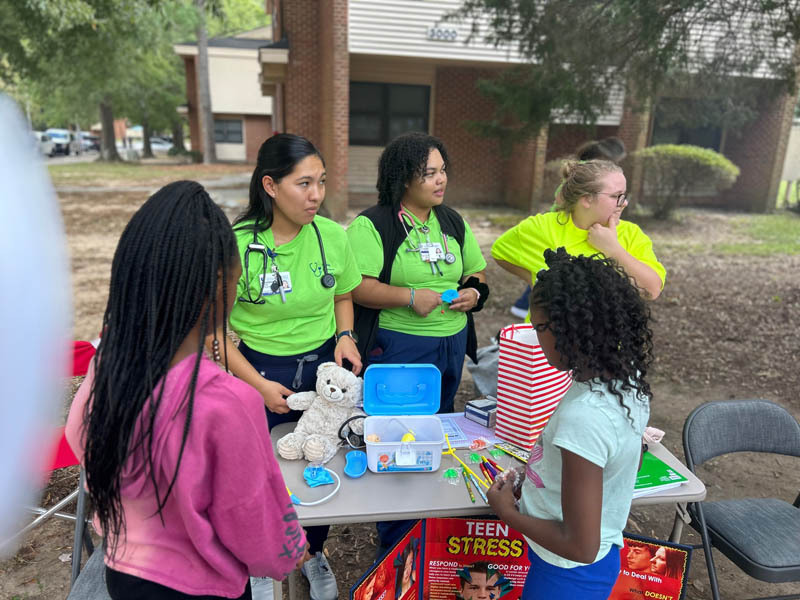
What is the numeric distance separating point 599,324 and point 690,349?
5.00 m

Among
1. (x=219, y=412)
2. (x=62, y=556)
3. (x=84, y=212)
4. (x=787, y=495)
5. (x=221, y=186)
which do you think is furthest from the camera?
(x=221, y=186)

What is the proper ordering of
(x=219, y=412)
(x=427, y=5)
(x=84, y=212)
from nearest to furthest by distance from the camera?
1. (x=219, y=412)
2. (x=427, y=5)
3. (x=84, y=212)

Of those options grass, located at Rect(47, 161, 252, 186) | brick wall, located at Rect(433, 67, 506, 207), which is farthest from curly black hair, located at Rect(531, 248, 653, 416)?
grass, located at Rect(47, 161, 252, 186)

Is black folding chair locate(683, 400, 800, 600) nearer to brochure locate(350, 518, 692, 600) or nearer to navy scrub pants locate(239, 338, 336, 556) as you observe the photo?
brochure locate(350, 518, 692, 600)

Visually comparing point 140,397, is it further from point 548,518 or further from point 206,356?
point 548,518

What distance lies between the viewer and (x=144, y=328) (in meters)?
1.15

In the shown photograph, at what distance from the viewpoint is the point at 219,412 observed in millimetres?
1120

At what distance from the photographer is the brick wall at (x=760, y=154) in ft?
47.1

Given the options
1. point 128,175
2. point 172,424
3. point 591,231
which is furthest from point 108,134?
point 172,424

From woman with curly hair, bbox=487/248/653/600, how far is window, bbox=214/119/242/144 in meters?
30.6

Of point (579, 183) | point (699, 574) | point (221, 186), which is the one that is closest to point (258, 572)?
point (579, 183)

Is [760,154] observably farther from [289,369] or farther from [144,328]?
[144,328]

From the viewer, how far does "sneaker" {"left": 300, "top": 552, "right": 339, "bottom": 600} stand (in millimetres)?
2494

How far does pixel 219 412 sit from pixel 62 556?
2480 millimetres
